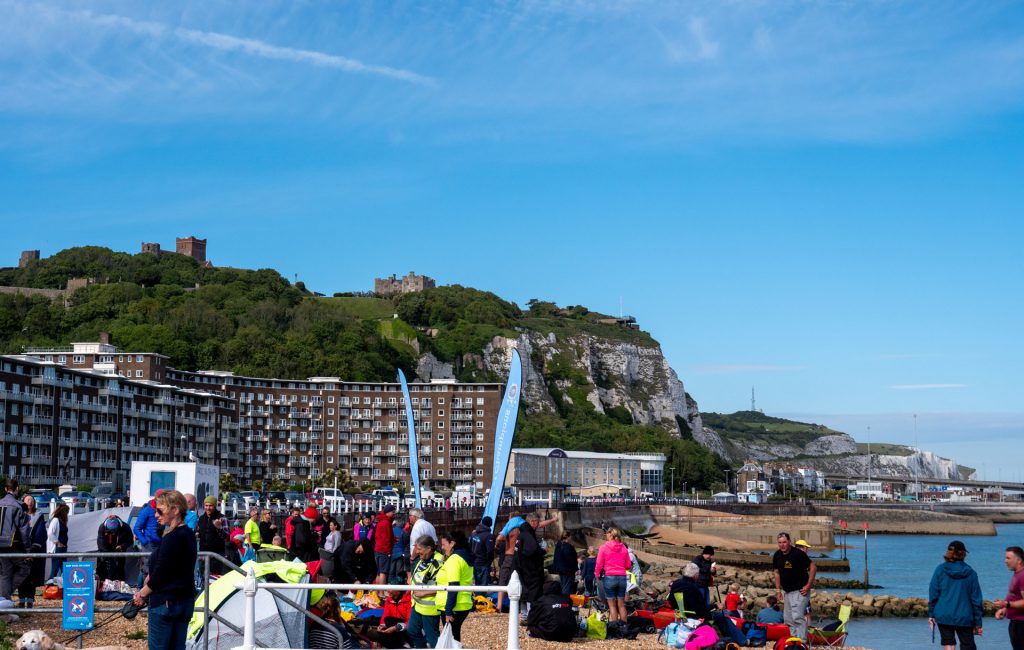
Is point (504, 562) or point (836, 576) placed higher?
point (504, 562)

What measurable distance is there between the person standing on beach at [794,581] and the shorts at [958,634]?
3017 mm

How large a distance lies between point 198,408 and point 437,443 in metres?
36.5

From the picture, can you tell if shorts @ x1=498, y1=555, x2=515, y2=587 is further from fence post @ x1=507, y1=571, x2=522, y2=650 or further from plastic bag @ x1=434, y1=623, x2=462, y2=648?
fence post @ x1=507, y1=571, x2=522, y2=650

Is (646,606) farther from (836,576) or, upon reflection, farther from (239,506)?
(836,576)

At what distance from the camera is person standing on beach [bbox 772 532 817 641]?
1633cm

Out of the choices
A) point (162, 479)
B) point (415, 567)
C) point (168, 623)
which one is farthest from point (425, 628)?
point (162, 479)

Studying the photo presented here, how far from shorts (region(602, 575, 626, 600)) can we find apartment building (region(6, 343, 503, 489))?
8322 cm

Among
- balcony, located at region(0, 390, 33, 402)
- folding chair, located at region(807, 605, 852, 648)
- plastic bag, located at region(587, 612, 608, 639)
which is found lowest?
folding chair, located at region(807, 605, 852, 648)

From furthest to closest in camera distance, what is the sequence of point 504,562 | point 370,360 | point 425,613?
1. point 370,360
2. point 504,562
3. point 425,613

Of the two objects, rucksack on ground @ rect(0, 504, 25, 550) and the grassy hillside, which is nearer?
rucksack on ground @ rect(0, 504, 25, 550)

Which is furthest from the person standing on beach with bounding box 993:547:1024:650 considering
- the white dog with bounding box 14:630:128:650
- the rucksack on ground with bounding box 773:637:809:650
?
the white dog with bounding box 14:630:128:650

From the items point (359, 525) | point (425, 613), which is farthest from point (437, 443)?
point (425, 613)

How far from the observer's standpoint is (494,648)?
14812 millimetres

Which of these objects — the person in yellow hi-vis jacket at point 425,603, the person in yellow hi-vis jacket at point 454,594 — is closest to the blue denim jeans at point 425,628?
the person in yellow hi-vis jacket at point 425,603
